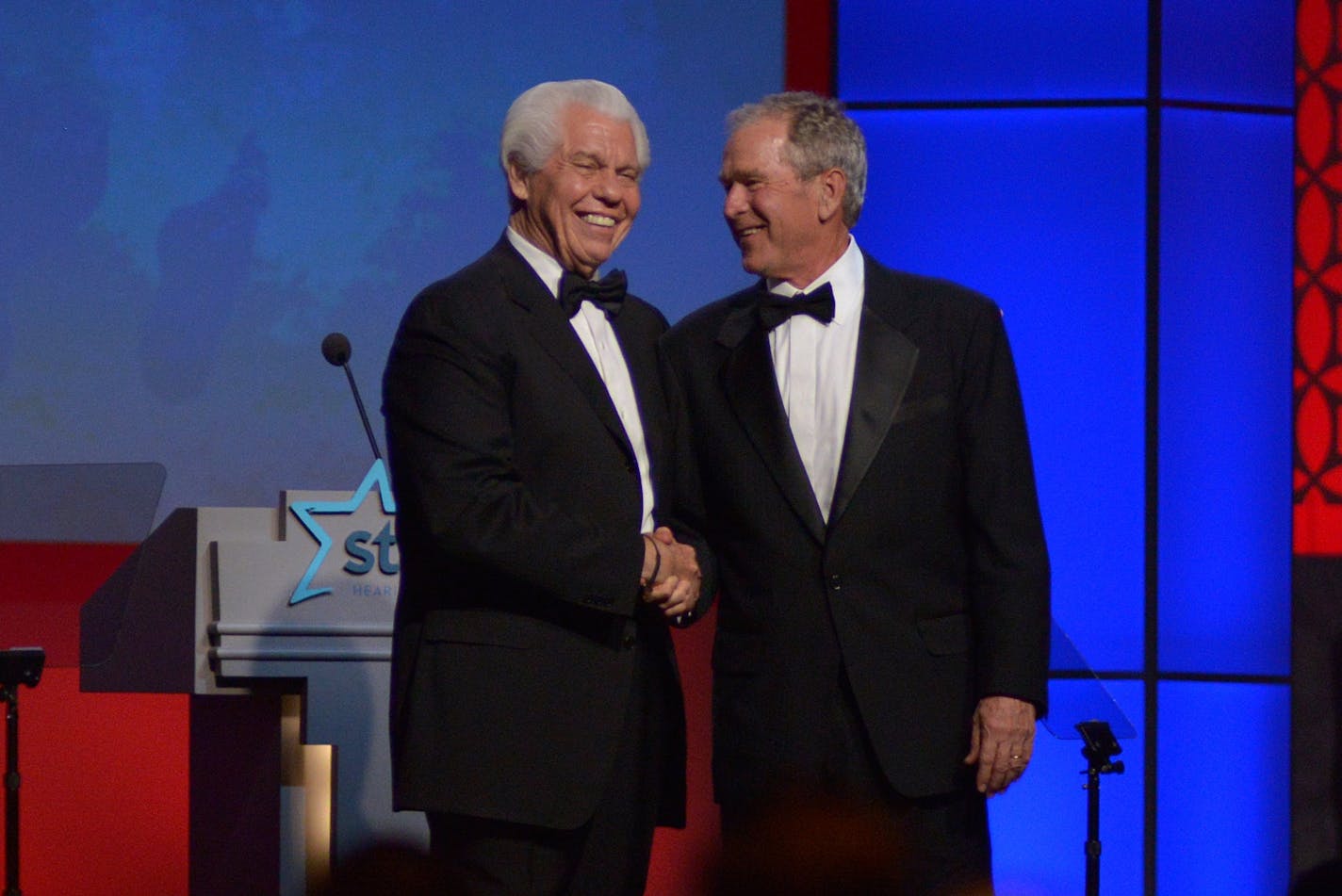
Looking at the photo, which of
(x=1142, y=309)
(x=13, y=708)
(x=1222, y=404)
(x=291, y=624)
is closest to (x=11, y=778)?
(x=13, y=708)

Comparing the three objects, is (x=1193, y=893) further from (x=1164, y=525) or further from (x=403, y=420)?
(x=403, y=420)

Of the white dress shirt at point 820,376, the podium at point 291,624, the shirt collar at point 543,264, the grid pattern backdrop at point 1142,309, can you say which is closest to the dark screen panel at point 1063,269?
the grid pattern backdrop at point 1142,309

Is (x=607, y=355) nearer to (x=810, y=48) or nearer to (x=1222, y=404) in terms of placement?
(x=810, y=48)

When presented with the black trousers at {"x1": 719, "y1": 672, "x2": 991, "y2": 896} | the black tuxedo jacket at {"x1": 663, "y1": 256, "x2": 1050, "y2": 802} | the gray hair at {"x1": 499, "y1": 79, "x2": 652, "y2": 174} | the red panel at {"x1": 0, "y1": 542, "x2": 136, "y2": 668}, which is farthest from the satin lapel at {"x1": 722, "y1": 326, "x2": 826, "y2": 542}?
the red panel at {"x1": 0, "y1": 542, "x2": 136, "y2": 668}

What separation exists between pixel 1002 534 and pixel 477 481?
0.71 meters

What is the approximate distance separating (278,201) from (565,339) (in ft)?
10.7

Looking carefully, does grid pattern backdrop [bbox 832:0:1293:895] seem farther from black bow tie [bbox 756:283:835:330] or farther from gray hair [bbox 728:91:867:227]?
black bow tie [bbox 756:283:835:330]

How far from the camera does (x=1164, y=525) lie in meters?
4.05

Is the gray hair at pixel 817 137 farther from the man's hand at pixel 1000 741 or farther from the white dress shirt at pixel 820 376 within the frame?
the man's hand at pixel 1000 741

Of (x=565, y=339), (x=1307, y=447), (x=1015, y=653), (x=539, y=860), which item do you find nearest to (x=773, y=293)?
(x=565, y=339)

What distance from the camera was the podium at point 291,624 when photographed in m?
3.29

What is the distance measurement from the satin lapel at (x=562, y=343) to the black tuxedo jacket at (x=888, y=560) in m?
0.25

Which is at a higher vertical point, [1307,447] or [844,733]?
[1307,447]

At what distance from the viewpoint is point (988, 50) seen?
4094 millimetres
